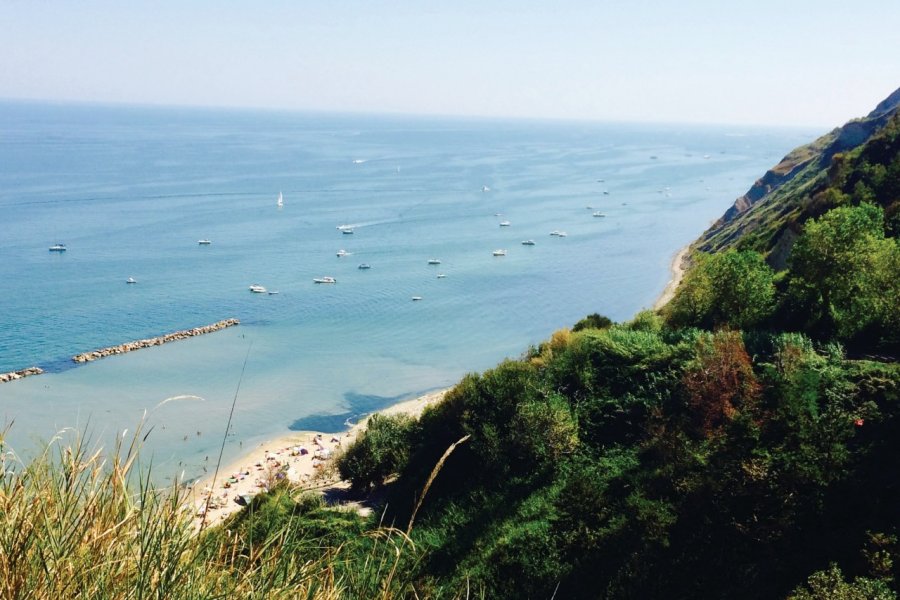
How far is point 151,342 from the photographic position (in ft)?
149

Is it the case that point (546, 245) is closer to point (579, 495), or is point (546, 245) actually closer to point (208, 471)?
point (208, 471)

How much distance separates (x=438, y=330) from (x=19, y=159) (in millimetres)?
116969

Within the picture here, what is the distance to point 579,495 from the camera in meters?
14.8

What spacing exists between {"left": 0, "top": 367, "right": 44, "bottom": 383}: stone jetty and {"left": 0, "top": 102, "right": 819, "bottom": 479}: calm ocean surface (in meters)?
0.72

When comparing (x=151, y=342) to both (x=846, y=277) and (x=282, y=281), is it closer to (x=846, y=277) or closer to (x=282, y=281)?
(x=282, y=281)

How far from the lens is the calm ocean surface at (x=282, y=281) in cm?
3800

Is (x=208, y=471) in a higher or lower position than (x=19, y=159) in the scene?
lower

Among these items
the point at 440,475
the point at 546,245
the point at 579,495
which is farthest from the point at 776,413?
the point at 546,245

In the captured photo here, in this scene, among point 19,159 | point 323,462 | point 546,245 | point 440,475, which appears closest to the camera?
point 440,475

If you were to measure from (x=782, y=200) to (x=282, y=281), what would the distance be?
44894 mm

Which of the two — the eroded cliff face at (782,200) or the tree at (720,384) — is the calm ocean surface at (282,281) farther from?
the tree at (720,384)

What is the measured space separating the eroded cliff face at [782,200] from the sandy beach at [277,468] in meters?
22.7

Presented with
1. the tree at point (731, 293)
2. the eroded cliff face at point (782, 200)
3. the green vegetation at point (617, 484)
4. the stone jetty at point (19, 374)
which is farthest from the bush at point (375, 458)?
the stone jetty at point (19, 374)

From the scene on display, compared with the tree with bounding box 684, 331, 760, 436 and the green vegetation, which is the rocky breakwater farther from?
the tree with bounding box 684, 331, 760, 436
